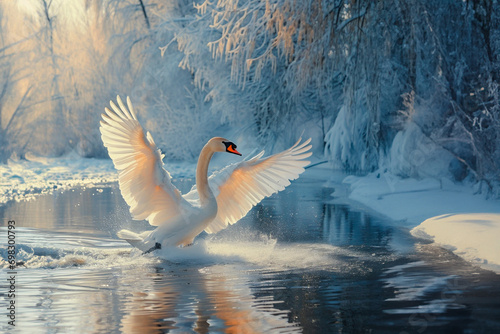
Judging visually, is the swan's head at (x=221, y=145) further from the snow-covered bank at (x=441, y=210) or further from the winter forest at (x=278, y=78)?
the winter forest at (x=278, y=78)

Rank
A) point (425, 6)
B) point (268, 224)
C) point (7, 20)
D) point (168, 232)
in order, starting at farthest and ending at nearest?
point (7, 20) < point (425, 6) < point (268, 224) < point (168, 232)

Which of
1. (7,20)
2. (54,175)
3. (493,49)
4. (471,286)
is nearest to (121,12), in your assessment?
(7,20)

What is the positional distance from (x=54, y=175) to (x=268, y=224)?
625 inches

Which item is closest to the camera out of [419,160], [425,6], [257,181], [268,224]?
[257,181]

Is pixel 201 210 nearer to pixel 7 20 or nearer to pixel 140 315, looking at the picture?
pixel 140 315

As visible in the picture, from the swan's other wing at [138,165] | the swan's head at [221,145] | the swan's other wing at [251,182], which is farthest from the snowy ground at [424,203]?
the swan's other wing at [138,165]

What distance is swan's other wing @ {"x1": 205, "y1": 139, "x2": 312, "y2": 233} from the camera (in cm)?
907

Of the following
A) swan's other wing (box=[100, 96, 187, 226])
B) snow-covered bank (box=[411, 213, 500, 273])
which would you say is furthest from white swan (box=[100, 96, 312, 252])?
snow-covered bank (box=[411, 213, 500, 273])

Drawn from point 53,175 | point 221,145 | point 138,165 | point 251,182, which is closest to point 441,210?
point 251,182

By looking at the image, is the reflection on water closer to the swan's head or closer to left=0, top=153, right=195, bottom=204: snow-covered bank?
the swan's head

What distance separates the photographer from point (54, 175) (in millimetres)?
25594

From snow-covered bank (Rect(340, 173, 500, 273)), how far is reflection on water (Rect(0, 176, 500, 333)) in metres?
0.32

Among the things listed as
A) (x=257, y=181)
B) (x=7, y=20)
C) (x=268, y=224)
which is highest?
(x=7, y=20)

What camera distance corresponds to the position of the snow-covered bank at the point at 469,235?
292 inches
